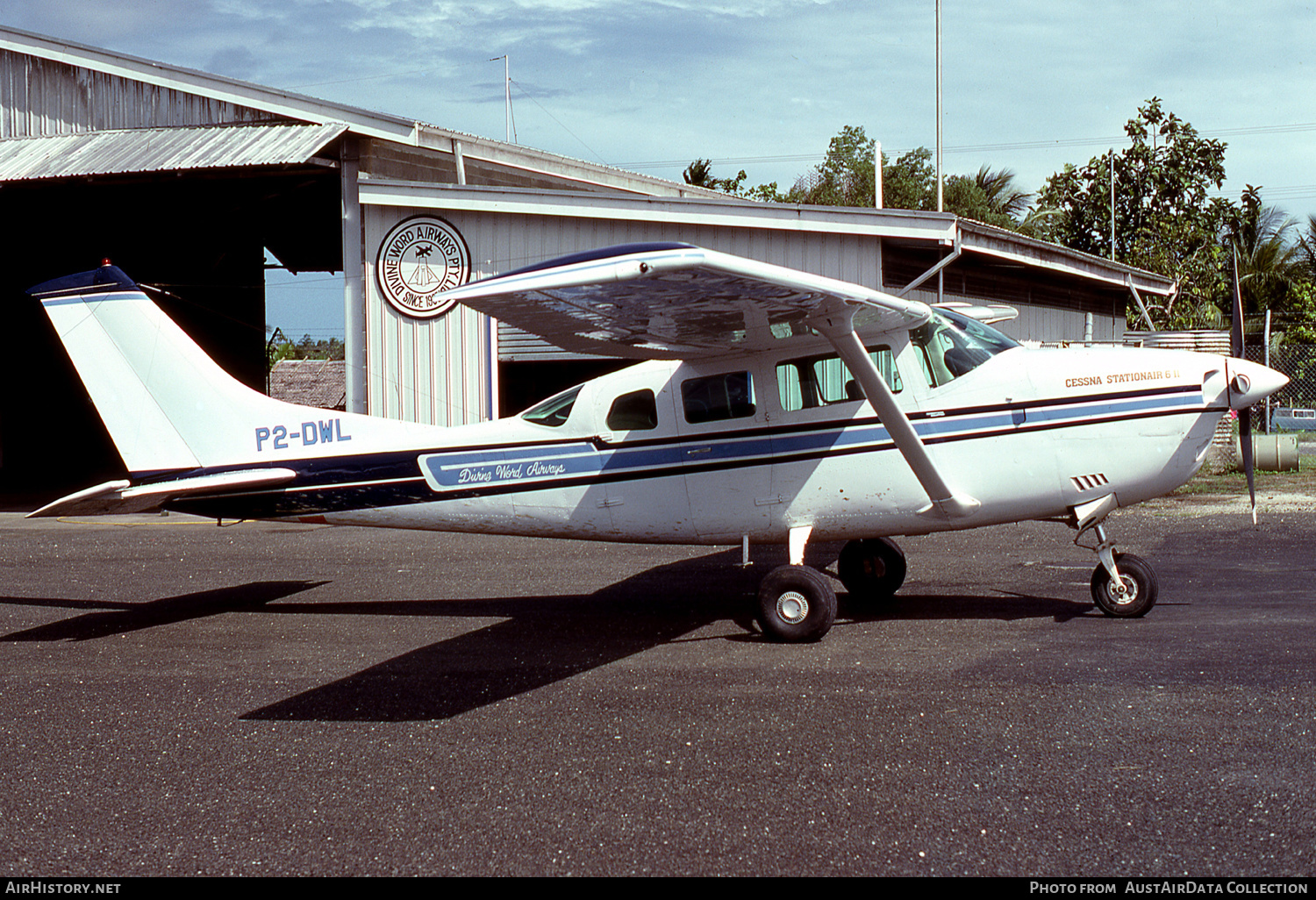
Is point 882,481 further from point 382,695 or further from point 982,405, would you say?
point 382,695

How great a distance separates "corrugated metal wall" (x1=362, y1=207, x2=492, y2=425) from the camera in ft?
52.9

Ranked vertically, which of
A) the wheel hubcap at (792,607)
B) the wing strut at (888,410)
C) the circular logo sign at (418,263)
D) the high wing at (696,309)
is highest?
the circular logo sign at (418,263)

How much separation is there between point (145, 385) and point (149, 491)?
1.46m

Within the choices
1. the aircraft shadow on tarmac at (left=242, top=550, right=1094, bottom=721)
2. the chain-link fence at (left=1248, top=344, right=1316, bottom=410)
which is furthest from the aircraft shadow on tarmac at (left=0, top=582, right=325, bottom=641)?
the chain-link fence at (left=1248, top=344, right=1316, bottom=410)

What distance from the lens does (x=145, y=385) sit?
8812 millimetres

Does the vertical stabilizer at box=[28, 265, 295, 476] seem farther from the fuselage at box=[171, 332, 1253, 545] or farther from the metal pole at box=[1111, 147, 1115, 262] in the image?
the metal pole at box=[1111, 147, 1115, 262]

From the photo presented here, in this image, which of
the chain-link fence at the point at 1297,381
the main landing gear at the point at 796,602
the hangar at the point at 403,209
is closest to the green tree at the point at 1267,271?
the chain-link fence at the point at 1297,381

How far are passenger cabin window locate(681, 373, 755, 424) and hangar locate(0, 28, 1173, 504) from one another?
24.6ft

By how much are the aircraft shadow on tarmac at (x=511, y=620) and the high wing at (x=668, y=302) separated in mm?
2223

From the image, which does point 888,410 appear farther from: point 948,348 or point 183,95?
point 183,95

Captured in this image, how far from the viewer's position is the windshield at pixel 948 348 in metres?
7.91

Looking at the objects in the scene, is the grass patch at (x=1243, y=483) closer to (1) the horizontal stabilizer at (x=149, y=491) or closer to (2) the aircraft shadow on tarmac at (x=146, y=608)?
(2) the aircraft shadow on tarmac at (x=146, y=608)

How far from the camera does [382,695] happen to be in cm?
634
